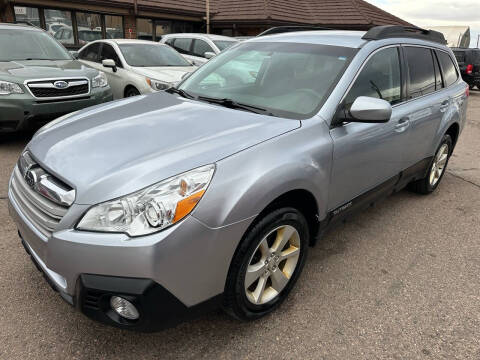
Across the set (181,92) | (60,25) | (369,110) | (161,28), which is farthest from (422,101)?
(161,28)

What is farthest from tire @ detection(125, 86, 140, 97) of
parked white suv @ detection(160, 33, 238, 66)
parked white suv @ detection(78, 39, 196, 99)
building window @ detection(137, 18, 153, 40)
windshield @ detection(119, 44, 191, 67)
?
building window @ detection(137, 18, 153, 40)

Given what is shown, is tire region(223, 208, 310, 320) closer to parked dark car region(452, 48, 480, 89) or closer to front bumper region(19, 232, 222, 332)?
front bumper region(19, 232, 222, 332)

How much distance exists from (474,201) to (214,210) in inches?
150

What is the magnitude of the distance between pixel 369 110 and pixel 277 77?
80 cm

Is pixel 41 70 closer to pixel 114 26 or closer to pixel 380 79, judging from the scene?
pixel 380 79

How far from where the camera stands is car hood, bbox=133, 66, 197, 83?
21.4ft

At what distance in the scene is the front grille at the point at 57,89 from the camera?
4.96m

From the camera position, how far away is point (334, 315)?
2.43 meters

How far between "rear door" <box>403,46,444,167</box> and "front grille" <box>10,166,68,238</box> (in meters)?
2.76

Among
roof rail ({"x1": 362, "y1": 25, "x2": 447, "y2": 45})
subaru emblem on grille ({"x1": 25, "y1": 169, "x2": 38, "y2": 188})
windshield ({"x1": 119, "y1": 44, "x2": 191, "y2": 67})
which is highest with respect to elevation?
roof rail ({"x1": 362, "y1": 25, "x2": 447, "y2": 45})

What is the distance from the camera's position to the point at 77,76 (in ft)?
17.6

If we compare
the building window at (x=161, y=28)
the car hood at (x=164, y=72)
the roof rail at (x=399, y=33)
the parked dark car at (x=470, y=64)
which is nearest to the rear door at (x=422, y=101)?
the roof rail at (x=399, y=33)

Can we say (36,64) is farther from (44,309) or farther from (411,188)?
(411,188)

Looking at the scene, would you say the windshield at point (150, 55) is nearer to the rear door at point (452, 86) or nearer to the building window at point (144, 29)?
the rear door at point (452, 86)
